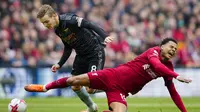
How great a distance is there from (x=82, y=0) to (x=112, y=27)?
2.17 m

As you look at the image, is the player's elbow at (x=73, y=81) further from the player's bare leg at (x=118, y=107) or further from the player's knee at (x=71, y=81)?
the player's bare leg at (x=118, y=107)

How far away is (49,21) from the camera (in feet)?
37.9

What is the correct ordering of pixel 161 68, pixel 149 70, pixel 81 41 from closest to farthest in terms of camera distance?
pixel 161 68 < pixel 149 70 < pixel 81 41

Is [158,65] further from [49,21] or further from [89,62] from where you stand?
[89,62]

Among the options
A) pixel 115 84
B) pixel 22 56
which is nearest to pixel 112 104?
pixel 115 84

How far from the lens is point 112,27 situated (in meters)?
23.8

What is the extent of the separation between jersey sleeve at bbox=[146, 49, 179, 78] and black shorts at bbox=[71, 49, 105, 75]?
219cm

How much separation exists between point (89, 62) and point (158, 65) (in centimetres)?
277

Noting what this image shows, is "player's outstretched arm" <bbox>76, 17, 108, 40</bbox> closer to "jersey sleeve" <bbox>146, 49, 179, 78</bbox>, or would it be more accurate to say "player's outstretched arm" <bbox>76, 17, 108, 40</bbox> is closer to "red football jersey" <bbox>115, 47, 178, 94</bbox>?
"red football jersey" <bbox>115, 47, 178, 94</bbox>

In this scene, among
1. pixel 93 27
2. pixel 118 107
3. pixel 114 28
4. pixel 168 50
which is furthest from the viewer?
pixel 114 28

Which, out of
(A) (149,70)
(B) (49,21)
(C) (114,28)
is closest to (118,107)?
(A) (149,70)

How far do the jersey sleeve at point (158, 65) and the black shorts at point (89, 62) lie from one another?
2.19 m

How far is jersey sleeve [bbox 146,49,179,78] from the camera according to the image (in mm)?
9801

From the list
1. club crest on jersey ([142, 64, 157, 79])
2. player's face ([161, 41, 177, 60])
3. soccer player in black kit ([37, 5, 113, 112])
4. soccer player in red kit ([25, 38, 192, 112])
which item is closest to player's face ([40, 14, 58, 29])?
soccer player in black kit ([37, 5, 113, 112])
